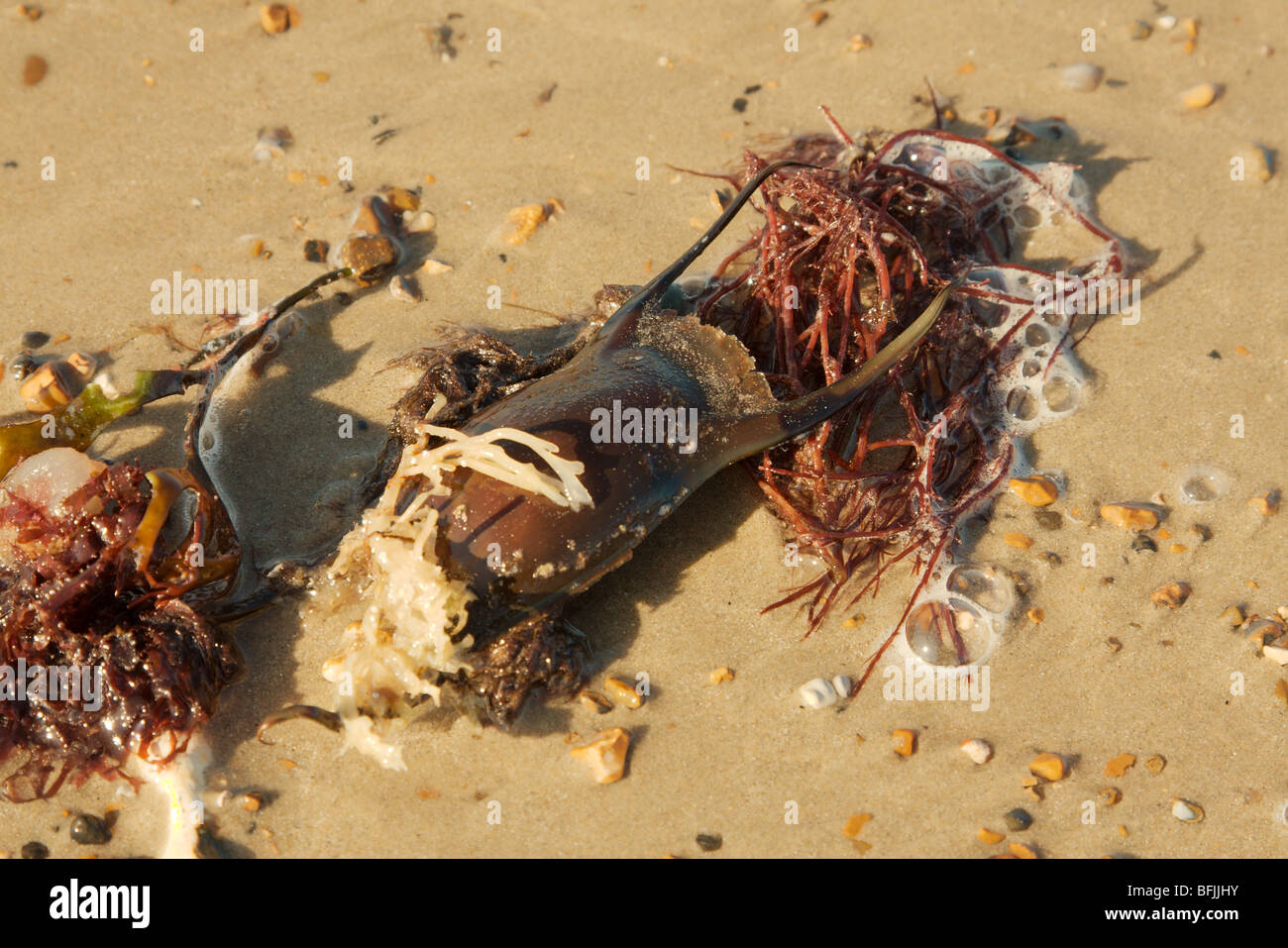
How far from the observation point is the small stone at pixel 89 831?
299cm

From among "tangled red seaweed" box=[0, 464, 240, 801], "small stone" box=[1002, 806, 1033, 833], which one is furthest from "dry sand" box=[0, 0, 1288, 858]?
"tangled red seaweed" box=[0, 464, 240, 801]

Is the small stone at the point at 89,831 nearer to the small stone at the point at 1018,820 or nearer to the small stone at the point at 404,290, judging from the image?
the small stone at the point at 404,290

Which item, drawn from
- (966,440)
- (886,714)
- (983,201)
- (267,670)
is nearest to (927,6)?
(983,201)

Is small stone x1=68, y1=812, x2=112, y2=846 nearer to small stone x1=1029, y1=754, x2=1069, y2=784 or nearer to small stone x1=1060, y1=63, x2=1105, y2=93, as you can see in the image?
small stone x1=1029, y1=754, x2=1069, y2=784

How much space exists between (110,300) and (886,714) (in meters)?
3.57

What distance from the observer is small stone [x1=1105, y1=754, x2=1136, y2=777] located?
127 inches

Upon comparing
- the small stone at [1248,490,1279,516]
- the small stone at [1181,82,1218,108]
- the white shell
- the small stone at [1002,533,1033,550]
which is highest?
the small stone at [1181,82,1218,108]

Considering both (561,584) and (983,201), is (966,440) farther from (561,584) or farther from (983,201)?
(561,584)

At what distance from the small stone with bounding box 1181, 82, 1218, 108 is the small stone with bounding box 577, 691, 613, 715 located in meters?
4.20

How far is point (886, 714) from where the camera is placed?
3295 millimetres

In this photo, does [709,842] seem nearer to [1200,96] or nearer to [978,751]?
[978,751]

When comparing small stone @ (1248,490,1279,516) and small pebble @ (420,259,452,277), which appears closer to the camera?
small stone @ (1248,490,1279,516)

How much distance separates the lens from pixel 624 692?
10.7ft

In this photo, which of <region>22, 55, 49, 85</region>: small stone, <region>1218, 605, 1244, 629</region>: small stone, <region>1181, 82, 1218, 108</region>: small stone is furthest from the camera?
<region>1181, 82, 1218, 108</region>: small stone
